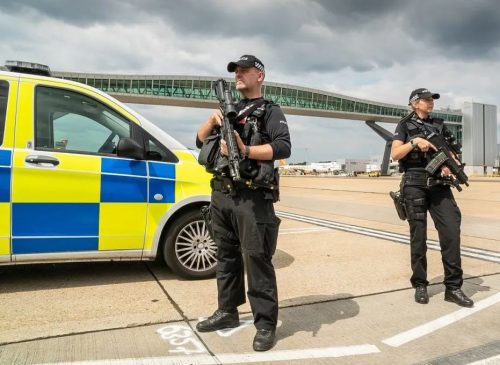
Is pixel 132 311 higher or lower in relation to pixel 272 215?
lower

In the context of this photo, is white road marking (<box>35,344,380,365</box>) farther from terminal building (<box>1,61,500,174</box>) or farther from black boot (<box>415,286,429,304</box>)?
terminal building (<box>1,61,500,174</box>)

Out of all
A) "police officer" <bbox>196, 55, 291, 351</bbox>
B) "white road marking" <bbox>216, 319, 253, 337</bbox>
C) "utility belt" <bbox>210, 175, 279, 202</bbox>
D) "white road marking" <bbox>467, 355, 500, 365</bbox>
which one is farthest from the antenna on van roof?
"white road marking" <bbox>467, 355, 500, 365</bbox>

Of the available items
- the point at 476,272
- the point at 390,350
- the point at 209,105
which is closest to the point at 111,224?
the point at 390,350

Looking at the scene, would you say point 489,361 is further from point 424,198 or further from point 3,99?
point 3,99

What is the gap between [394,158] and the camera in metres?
3.52

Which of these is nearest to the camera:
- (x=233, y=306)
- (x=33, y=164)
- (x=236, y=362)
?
(x=236, y=362)

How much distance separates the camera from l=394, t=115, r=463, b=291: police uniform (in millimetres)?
3375

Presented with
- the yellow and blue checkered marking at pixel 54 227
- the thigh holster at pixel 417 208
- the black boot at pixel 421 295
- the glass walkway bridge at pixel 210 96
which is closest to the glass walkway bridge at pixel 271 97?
the glass walkway bridge at pixel 210 96

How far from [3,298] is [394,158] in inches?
129

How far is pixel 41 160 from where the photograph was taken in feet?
10.7

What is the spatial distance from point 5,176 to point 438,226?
3381mm

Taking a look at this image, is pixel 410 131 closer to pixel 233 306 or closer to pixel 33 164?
pixel 233 306

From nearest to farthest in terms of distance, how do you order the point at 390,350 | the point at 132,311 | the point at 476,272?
the point at 390,350 < the point at 132,311 < the point at 476,272

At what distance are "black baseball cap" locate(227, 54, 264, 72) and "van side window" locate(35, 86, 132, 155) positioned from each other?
1440 millimetres
